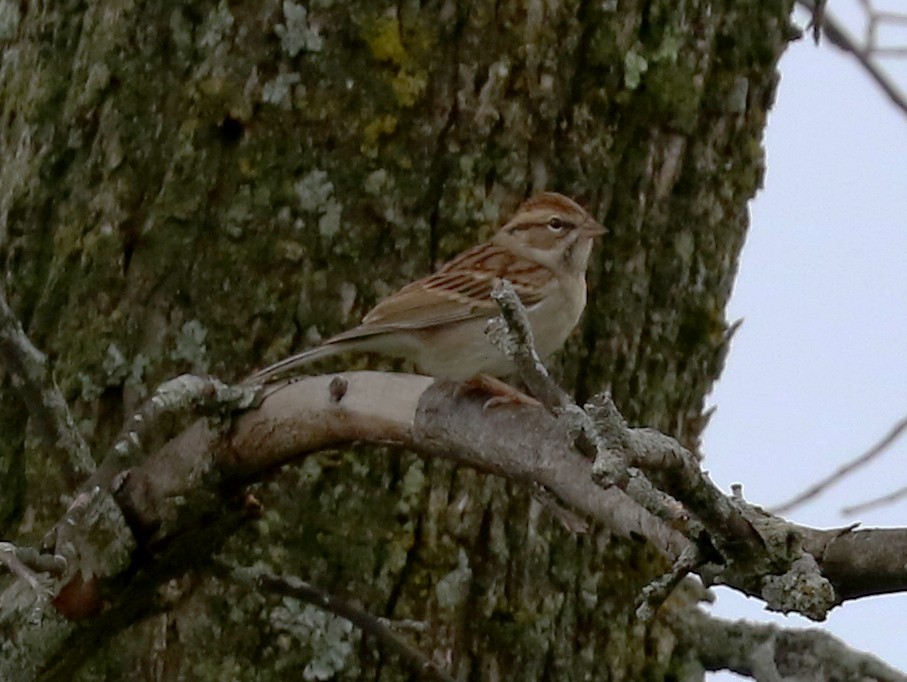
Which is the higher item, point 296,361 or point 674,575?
point 296,361

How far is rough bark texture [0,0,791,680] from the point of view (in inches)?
131

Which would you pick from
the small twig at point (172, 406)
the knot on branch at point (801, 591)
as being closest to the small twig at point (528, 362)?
the knot on branch at point (801, 591)

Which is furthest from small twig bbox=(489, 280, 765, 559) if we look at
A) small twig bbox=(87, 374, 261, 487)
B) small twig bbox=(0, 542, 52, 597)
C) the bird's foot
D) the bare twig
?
the bare twig

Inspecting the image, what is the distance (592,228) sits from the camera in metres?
3.53

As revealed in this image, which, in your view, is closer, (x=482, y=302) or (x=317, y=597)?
(x=317, y=597)

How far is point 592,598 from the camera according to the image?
3486 mm

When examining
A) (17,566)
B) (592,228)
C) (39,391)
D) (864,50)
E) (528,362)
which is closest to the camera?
(528,362)

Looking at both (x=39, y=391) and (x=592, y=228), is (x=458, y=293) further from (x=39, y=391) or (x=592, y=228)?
(x=39, y=391)

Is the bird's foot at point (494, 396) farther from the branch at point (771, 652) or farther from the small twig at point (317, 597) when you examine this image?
the branch at point (771, 652)

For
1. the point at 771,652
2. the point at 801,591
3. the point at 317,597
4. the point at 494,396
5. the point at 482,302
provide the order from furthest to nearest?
1. the point at 482,302
2. the point at 771,652
3. the point at 317,597
4. the point at 494,396
5. the point at 801,591

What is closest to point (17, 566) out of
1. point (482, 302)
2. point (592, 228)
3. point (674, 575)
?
point (674, 575)

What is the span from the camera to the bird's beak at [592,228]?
350 cm

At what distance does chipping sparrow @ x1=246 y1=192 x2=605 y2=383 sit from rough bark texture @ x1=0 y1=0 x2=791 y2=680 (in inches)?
2.8

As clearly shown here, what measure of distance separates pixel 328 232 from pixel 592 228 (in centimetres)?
60
